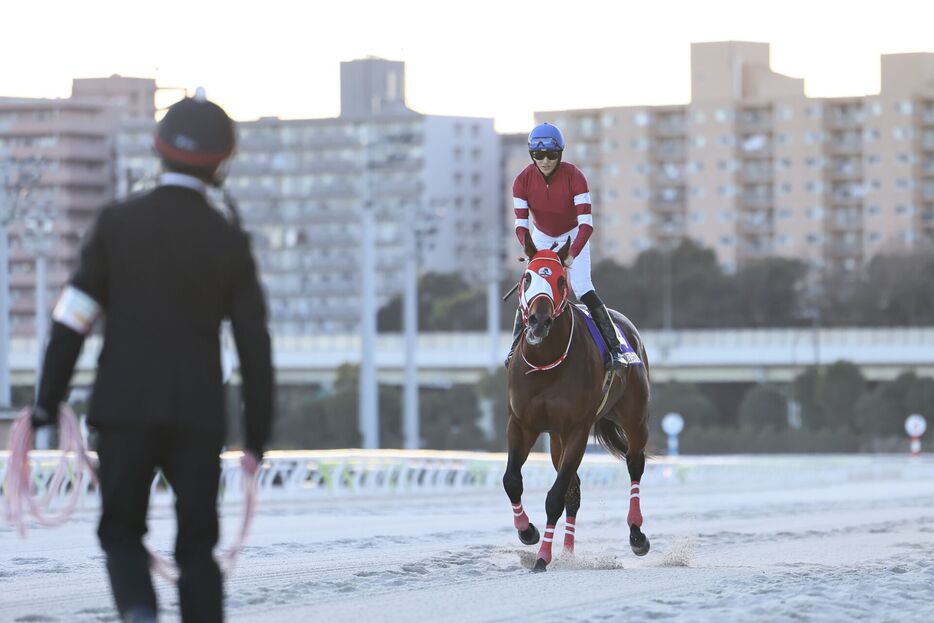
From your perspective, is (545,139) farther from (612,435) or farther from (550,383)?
(612,435)

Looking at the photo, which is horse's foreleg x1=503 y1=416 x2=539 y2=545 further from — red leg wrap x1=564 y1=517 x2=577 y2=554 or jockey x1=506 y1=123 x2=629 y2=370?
jockey x1=506 y1=123 x2=629 y2=370

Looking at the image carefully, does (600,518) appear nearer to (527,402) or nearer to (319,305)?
(527,402)

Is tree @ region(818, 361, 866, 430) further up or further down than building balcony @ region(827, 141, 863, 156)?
further down

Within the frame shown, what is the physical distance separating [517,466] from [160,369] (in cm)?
598

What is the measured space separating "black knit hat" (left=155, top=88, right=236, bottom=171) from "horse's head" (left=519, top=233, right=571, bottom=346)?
5051 millimetres

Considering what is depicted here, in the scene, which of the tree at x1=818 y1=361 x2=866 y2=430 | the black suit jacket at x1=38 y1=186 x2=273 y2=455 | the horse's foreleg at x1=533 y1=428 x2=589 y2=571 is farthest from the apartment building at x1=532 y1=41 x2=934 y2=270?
the black suit jacket at x1=38 y1=186 x2=273 y2=455

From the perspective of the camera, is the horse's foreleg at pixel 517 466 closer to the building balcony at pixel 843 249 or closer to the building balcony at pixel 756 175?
the building balcony at pixel 843 249

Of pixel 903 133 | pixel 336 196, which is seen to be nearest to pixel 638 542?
pixel 903 133

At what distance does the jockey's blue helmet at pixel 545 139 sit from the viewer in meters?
12.2

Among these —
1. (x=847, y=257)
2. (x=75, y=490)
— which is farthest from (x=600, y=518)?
(x=847, y=257)

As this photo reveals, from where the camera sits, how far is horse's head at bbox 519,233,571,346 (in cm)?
1158

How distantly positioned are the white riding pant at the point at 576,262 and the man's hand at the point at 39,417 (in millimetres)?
5974

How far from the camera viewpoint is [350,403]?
76.1 metres

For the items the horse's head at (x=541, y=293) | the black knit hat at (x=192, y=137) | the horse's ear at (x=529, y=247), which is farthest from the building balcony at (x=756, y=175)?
the black knit hat at (x=192, y=137)
